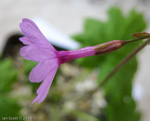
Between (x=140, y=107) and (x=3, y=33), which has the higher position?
(x=3, y=33)

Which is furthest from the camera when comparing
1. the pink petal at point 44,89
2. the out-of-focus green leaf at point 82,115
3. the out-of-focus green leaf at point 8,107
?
the out-of-focus green leaf at point 82,115

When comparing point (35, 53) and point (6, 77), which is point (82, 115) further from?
point (35, 53)

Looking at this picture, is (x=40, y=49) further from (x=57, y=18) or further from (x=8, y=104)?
(x=57, y=18)

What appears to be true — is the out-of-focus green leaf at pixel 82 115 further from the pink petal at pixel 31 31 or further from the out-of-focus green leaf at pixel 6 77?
the pink petal at pixel 31 31

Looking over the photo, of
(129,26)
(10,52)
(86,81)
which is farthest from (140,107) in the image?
(10,52)

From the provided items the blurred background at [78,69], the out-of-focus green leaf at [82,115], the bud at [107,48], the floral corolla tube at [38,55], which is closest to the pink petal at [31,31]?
the floral corolla tube at [38,55]
